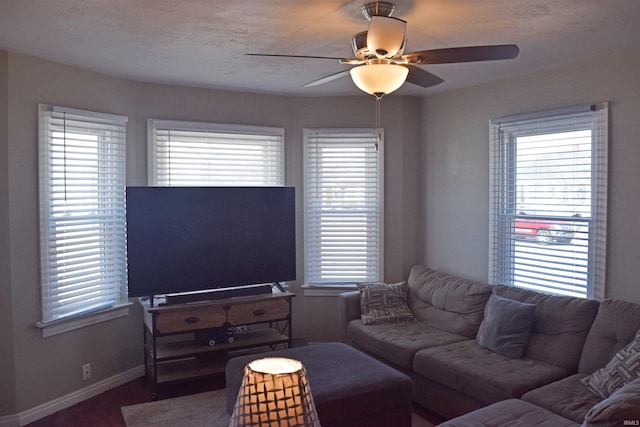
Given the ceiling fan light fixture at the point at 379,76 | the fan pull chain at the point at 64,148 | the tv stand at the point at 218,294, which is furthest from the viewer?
the tv stand at the point at 218,294

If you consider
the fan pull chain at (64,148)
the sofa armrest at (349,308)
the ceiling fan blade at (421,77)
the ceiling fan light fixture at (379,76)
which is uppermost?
the ceiling fan blade at (421,77)

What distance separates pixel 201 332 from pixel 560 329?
2.77m

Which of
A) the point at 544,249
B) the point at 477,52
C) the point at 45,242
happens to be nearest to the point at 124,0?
the point at 477,52

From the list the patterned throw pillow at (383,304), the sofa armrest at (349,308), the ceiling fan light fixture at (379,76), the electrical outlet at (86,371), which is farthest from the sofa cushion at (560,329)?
the electrical outlet at (86,371)

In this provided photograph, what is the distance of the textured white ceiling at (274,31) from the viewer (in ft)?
8.54

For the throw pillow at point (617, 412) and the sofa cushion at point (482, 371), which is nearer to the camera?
Answer: the throw pillow at point (617, 412)

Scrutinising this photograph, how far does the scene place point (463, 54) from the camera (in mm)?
2453

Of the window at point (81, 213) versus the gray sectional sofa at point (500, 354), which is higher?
the window at point (81, 213)

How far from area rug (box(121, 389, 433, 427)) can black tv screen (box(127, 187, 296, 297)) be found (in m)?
0.85

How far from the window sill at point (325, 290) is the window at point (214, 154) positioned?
1107 mm

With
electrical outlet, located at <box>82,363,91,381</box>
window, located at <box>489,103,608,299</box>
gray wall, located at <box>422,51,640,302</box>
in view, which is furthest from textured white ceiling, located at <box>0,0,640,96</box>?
electrical outlet, located at <box>82,363,91,381</box>

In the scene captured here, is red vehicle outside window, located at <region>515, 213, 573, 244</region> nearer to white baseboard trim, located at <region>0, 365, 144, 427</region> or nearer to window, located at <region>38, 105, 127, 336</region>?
window, located at <region>38, 105, 127, 336</region>

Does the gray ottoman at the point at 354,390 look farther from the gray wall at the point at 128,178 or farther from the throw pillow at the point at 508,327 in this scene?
the gray wall at the point at 128,178

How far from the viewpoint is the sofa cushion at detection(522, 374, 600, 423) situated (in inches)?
110
